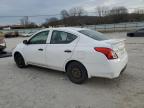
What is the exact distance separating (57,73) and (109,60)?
86.7 inches

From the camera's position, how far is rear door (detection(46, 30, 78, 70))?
4.80 m

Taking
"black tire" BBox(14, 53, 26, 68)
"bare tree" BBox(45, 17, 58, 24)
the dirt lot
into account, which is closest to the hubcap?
the dirt lot

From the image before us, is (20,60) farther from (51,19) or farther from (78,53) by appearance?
(51,19)

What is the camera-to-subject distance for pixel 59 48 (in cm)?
501

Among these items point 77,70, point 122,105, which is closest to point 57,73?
point 77,70

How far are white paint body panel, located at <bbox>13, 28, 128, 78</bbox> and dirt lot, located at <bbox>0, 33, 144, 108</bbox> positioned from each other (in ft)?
1.28

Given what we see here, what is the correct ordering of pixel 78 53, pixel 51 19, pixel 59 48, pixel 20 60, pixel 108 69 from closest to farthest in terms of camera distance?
pixel 108 69 → pixel 78 53 → pixel 59 48 → pixel 20 60 → pixel 51 19

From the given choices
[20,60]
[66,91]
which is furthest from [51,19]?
[66,91]

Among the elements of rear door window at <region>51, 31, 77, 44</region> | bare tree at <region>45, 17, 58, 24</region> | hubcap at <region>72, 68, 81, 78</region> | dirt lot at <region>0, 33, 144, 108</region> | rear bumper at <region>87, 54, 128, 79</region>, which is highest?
bare tree at <region>45, 17, 58, 24</region>

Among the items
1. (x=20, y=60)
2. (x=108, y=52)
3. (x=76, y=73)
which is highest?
(x=108, y=52)

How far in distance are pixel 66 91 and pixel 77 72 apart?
0.64 metres

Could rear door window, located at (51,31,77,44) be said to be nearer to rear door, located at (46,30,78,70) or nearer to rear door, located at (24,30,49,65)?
rear door, located at (46,30,78,70)

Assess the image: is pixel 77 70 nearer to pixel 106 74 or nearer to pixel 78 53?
pixel 78 53

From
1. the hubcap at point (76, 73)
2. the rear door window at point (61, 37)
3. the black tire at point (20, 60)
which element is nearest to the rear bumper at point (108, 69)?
the hubcap at point (76, 73)
